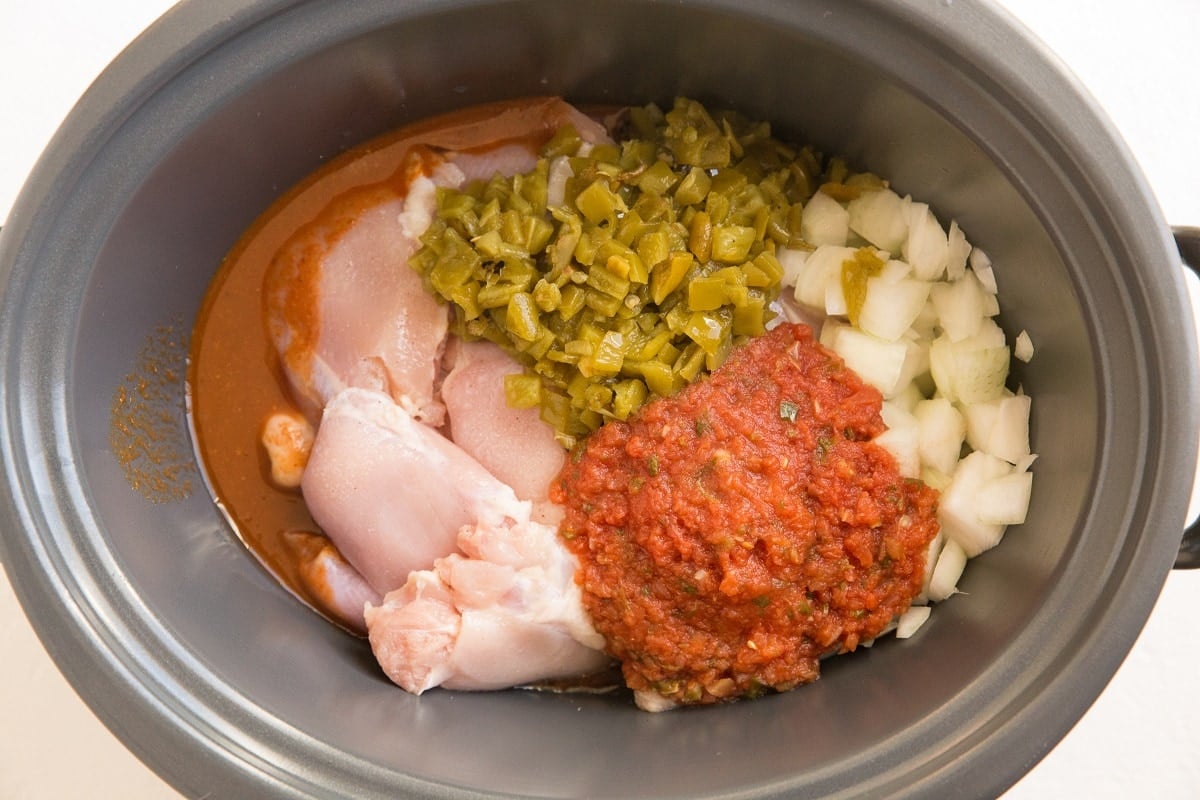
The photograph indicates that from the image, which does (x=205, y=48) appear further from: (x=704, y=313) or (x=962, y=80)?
(x=962, y=80)

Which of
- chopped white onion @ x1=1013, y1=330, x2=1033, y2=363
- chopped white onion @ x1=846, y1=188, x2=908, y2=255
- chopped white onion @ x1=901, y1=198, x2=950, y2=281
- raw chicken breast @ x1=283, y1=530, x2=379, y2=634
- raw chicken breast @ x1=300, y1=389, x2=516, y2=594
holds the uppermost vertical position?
chopped white onion @ x1=846, y1=188, x2=908, y2=255

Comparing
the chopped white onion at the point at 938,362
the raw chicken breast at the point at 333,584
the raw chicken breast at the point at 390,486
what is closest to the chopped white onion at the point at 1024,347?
the chopped white onion at the point at 938,362

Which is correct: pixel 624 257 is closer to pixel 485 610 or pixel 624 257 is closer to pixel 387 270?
pixel 387 270

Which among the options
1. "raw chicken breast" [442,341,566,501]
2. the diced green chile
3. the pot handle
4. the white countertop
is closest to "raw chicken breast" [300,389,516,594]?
"raw chicken breast" [442,341,566,501]

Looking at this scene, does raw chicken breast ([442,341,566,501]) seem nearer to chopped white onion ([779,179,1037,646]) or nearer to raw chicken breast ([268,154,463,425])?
raw chicken breast ([268,154,463,425])

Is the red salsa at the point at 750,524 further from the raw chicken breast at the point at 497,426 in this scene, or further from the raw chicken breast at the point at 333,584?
the raw chicken breast at the point at 333,584

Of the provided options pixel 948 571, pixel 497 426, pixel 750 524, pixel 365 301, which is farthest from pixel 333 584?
pixel 948 571
